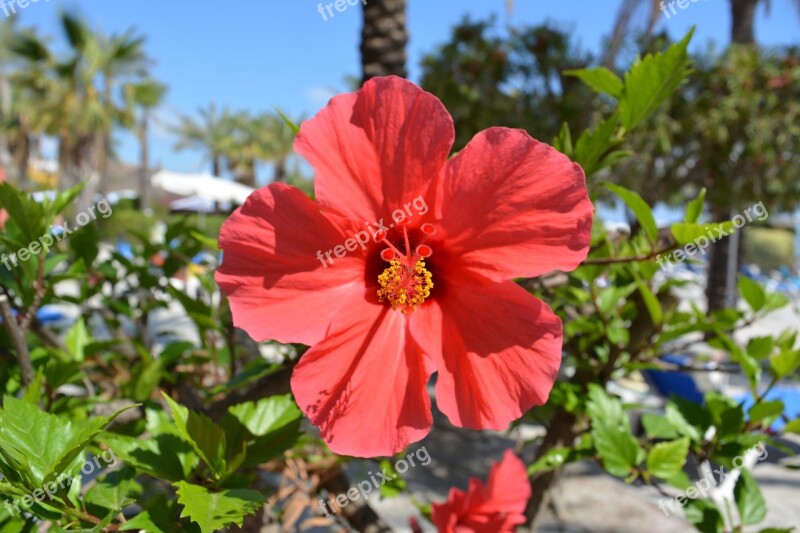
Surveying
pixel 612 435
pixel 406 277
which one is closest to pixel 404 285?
pixel 406 277

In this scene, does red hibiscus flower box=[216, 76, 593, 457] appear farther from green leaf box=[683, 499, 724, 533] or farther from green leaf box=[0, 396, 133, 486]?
green leaf box=[683, 499, 724, 533]

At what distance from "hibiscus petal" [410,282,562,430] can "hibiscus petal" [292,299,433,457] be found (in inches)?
1.1

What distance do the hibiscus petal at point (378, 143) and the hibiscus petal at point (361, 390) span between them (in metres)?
0.15

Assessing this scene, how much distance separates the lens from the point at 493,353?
625 millimetres

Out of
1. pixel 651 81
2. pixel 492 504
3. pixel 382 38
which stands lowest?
pixel 492 504

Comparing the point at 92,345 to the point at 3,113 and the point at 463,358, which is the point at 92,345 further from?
the point at 3,113

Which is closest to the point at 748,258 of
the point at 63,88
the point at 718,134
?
the point at 718,134

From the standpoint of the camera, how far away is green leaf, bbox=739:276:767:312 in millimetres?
1184

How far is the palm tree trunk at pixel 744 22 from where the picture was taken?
8.24 meters

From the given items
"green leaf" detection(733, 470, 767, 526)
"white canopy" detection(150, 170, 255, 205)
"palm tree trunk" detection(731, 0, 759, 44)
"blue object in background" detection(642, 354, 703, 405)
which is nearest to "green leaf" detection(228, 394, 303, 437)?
"green leaf" detection(733, 470, 767, 526)

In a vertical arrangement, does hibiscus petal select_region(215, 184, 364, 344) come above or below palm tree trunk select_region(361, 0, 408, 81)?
below

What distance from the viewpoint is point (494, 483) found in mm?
1281

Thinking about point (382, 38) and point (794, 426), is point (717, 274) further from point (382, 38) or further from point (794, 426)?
point (794, 426)

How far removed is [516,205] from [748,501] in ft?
2.94
